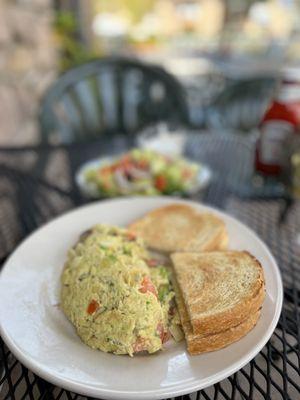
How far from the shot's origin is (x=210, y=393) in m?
0.70

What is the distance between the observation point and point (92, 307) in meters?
0.75

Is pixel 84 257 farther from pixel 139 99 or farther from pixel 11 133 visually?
Answer: pixel 11 133

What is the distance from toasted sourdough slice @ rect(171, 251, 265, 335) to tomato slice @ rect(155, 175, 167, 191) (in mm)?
476

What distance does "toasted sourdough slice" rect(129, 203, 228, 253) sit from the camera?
1027mm

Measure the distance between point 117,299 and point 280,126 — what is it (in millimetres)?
1052

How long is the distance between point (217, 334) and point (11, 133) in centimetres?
265

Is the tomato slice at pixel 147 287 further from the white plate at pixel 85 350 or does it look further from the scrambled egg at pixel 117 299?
the white plate at pixel 85 350

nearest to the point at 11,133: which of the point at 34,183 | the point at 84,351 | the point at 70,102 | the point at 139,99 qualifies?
the point at 70,102

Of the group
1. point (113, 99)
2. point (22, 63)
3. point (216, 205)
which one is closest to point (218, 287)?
point (216, 205)

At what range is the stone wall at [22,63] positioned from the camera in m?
2.79

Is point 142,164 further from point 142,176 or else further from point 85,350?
point 85,350

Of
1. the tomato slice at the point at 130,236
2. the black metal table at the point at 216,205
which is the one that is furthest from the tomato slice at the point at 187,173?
the tomato slice at the point at 130,236

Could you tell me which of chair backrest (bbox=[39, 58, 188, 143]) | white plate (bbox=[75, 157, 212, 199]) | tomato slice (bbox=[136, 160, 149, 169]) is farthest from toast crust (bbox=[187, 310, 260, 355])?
chair backrest (bbox=[39, 58, 188, 143])

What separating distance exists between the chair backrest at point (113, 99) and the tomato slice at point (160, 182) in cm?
109
